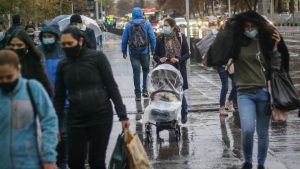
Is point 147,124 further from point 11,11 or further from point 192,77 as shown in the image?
point 11,11

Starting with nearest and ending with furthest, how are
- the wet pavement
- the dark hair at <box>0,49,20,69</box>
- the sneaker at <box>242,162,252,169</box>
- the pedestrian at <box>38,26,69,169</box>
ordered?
the dark hair at <box>0,49,20,69</box> → the sneaker at <box>242,162,252,169</box> → the pedestrian at <box>38,26,69,169</box> → the wet pavement

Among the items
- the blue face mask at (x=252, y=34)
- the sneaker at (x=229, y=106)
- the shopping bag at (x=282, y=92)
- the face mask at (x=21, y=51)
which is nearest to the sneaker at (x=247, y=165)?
the shopping bag at (x=282, y=92)

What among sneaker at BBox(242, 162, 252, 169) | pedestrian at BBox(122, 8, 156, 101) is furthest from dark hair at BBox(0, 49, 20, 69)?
pedestrian at BBox(122, 8, 156, 101)

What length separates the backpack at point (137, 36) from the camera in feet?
45.7

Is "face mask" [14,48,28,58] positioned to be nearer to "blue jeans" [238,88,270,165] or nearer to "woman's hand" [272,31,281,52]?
"blue jeans" [238,88,270,165]

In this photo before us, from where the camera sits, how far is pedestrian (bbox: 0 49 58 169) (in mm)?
5074

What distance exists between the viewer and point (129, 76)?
21.3m

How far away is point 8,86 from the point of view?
16.5ft

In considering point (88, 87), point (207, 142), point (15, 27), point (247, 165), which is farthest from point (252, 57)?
point (15, 27)

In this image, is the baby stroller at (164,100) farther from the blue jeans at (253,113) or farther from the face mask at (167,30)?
the blue jeans at (253,113)

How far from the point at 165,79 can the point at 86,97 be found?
441 centimetres

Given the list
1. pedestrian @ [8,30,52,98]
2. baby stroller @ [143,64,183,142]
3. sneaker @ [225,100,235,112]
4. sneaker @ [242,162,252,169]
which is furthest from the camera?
sneaker @ [225,100,235,112]

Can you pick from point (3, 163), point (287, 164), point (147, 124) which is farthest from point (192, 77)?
point (3, 163)

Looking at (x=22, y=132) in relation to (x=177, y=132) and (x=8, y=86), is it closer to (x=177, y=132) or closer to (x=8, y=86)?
(x=8, y=86)
